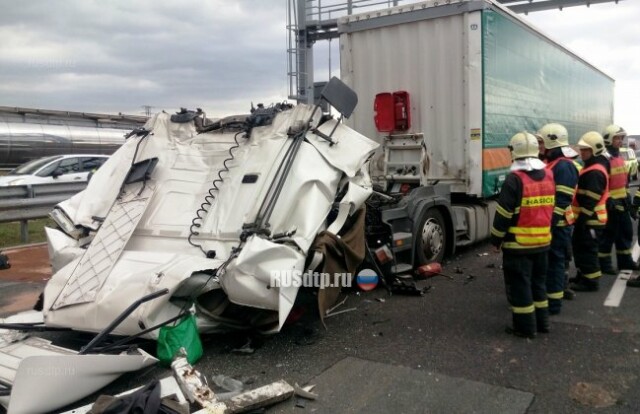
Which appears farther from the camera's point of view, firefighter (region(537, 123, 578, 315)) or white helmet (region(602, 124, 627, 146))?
white helmet (region(602, 124, 627, 146))

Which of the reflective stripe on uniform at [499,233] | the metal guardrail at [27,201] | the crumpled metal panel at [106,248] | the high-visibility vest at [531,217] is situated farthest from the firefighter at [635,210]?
the metal guardrail at [27,201]

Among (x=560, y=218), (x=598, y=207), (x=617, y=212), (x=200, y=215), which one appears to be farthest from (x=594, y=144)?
(x=200, y=215)

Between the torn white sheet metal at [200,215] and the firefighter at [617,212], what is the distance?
3.30 meters

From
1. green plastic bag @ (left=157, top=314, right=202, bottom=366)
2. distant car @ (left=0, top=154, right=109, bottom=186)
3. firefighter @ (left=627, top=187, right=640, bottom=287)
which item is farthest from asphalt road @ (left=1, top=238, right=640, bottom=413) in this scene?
distant car @ (left=0, top=154, right=109, bottom=186)

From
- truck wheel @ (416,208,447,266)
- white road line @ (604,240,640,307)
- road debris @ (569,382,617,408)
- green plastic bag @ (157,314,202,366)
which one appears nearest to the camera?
road debris @ (569,382,617,408)

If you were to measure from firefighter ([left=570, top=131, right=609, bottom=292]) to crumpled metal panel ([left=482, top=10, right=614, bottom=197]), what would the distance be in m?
1.42

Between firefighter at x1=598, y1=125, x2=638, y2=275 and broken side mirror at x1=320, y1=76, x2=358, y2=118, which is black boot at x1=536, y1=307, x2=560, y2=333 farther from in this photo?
firefighter at x1=598, y1=125, x2=638, y2=275

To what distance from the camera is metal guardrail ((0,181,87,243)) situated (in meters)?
8.36

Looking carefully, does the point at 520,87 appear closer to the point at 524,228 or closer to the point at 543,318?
the point at 524,228

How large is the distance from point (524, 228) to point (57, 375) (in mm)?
3502

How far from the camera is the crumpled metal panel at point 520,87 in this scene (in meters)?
7.08

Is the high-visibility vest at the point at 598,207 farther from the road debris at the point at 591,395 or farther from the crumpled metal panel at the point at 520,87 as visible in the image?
the road debris at the point at 591,395

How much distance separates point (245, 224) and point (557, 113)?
26.7 ft

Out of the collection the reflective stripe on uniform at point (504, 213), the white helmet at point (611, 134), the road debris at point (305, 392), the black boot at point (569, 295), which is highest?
the white helmet at point (611, 134)
